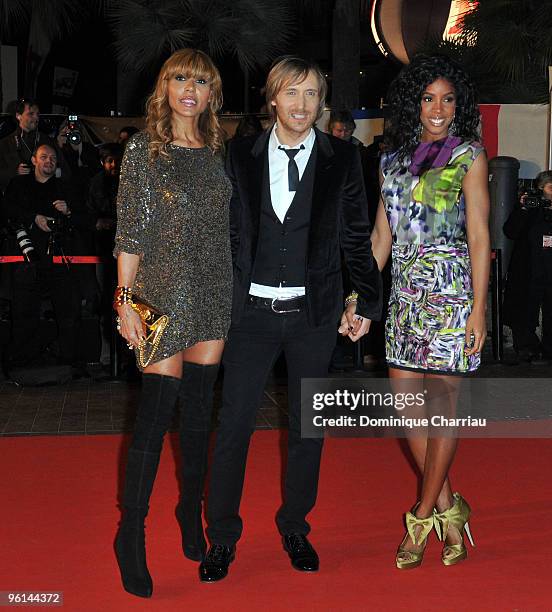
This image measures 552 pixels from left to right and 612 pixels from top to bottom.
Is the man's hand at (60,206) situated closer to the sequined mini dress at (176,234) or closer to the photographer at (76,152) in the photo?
the photographer at (76,152)

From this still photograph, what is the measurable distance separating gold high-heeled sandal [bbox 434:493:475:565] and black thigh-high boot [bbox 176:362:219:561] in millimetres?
866

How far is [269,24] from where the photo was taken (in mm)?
16250

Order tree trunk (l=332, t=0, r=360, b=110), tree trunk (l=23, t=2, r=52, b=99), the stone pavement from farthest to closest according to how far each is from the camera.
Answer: tree trunk (l=23, t=2, r=52, b=99) → tree trunk (l=332, t=0, r=360, b=110) → the stone pavement

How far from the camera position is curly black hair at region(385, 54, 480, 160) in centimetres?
395

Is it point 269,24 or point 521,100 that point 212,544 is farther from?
point 269,24

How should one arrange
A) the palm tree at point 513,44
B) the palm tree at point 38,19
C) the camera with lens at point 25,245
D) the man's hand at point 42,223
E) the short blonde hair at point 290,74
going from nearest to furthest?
the short blonde hair at point 290,74, the camera with lens at point 25,245, the man's hand at point 42,223, the palm tree at point 513,44, the palm tree at point 38,19

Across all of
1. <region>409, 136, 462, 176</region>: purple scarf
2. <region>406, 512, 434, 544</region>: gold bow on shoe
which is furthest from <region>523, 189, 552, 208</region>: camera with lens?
<region>406, 512, 434, 544</region>: gold bow on shoe

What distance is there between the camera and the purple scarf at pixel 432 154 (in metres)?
3.91

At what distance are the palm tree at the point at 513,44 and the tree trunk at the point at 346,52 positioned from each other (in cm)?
129

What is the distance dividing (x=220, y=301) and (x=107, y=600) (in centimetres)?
105

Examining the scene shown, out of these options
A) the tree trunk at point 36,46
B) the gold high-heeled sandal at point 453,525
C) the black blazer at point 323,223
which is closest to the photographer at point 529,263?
the gold high-heeled sandal at point 453,525

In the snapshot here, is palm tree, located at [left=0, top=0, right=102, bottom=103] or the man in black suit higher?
palm tree, located at [left=0, top=0, right=102, bottom=103]

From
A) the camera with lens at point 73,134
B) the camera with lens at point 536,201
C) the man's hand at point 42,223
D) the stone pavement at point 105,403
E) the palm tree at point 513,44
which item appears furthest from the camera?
the palm tree at point 513,44

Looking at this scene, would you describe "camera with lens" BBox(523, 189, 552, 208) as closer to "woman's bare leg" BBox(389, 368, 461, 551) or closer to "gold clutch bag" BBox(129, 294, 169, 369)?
"woman's bare leg" BBox(389, 368, 461, 551)
